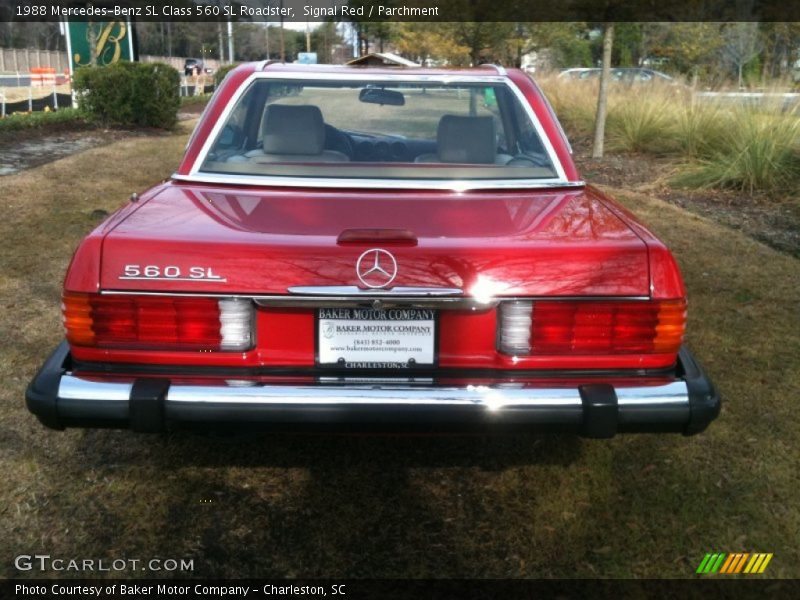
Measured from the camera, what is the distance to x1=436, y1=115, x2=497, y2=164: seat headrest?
11.7 feet

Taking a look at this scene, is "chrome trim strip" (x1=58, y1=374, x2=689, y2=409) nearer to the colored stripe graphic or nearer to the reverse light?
the reverse light

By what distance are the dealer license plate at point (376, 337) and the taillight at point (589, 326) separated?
0.26 meters

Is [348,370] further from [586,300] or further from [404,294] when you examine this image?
[586,300]

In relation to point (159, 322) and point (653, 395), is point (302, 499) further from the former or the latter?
point (653, 395)

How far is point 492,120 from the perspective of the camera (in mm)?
3631

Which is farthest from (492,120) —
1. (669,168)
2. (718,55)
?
(718,55)

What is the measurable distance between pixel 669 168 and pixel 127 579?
10094mm

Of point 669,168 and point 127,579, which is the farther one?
point 669,168

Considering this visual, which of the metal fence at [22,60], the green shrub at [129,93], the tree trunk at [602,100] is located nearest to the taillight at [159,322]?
the tree trunk at [602,100]

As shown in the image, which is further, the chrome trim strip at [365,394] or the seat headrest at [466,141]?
the seat headrest at [466,141]

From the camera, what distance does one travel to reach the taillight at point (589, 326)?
8.36ft
